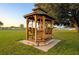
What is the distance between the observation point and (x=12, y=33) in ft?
18.1

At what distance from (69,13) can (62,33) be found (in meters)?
0.41

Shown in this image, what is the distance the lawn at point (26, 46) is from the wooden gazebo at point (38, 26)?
5.3 inches

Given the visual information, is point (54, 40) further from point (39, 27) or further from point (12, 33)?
point (12, 33)

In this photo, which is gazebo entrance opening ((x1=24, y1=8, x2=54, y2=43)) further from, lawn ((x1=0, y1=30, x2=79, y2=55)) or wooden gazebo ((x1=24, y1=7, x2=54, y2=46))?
lawn ((x1=0, y1=30, x2=79, y2=55))

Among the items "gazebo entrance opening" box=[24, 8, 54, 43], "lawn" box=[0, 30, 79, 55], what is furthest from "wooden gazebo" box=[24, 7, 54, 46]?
"lawn" box=[0, 30, 79, 55]

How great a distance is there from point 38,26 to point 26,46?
0.46 m

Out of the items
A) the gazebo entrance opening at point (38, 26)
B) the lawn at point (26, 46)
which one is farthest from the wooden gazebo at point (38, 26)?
the lawn at point (26, 46)

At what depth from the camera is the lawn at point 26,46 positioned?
549cm

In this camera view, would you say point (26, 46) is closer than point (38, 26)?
Yes

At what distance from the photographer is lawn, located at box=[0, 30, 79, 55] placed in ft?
18.0

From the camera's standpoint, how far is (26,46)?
5.55 metres

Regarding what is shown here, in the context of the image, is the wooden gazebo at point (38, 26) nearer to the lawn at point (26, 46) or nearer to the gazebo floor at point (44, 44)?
the gazebo floor at point (44, 44)

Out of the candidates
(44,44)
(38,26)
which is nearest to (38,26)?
(38,26)

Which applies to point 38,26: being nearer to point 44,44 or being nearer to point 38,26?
point 38,26
